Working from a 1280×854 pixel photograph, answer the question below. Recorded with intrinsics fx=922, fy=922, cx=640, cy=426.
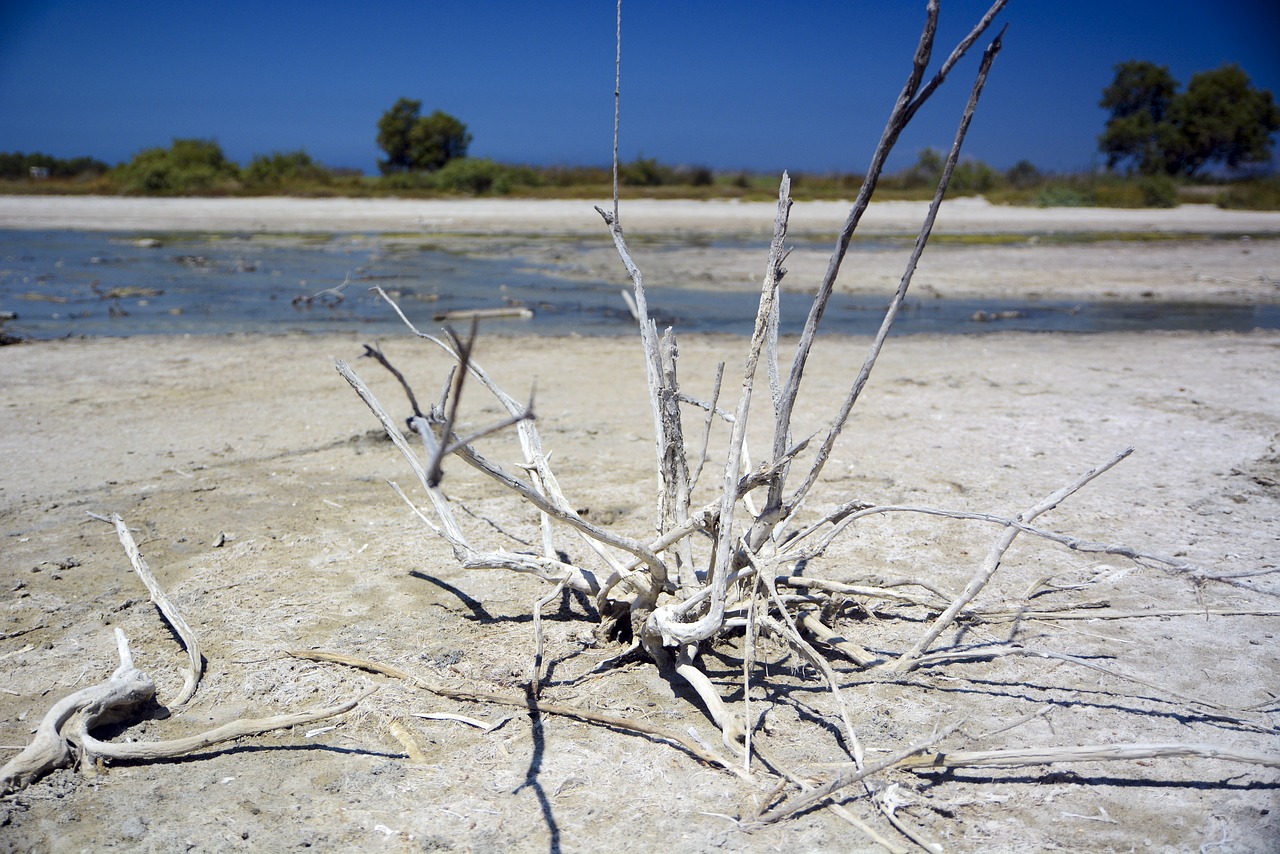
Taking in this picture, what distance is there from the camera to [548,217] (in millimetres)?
26531

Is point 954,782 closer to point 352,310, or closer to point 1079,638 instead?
point 1079,638

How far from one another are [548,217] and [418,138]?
20.4 m

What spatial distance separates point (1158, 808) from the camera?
7.30 feet

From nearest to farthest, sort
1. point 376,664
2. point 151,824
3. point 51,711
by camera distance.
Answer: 1. point 151,824
2. point 51,711
3. point 376,664

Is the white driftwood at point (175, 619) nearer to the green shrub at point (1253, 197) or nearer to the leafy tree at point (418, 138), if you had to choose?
the green shrub at point (1253, 197)

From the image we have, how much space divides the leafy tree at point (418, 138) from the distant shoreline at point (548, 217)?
13314 mm

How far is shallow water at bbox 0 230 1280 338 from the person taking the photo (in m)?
9.87

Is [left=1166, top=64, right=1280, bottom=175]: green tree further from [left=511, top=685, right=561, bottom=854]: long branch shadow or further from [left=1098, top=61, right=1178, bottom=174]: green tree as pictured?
[left=511, top=685, right=561, bottom=854]: long branch shadow

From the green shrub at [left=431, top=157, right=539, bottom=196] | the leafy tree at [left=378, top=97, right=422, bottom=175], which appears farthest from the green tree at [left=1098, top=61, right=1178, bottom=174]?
the leafy tree at [left=378, top=97, right=422, bottom=175]

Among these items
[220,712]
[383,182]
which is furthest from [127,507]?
[383,182]

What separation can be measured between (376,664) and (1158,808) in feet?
7.21

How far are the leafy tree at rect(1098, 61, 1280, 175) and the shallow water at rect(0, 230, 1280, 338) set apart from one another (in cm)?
3644

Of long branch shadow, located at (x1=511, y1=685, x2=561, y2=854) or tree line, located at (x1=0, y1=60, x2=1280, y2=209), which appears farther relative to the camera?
tree line, located at (x1=0, y1=60, x2=1280, y2=209)

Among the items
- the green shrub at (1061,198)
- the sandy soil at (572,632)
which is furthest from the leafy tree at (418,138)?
the sandy soil at (572,632)
